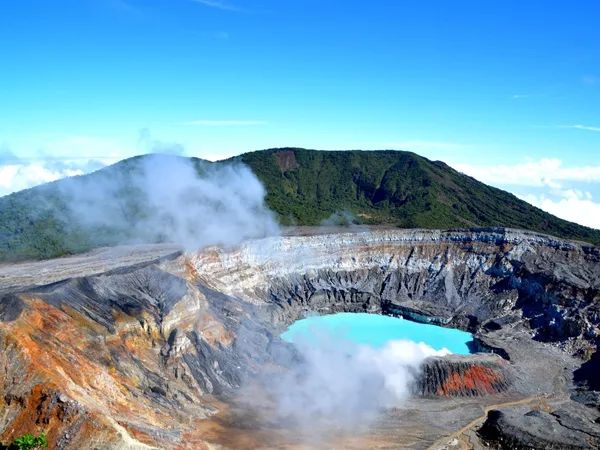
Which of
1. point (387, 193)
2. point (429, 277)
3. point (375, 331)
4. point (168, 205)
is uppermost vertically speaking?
point (387, 193)

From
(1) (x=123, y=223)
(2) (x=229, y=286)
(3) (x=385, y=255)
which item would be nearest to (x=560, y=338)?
(3) (x=385, y=255)

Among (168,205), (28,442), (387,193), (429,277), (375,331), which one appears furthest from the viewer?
(387,193)

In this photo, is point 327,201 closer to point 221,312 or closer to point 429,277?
point 429,277

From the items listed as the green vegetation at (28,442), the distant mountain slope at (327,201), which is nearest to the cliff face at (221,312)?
the green vegetation at (28,442)

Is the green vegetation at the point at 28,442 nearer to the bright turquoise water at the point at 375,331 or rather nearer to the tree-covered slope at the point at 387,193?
the bright turquoise water at the point at 375,331

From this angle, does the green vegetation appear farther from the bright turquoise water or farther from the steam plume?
the steam plume

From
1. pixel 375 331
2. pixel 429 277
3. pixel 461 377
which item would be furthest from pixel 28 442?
pixel 429 277

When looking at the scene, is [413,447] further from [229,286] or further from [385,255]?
[385,255]
